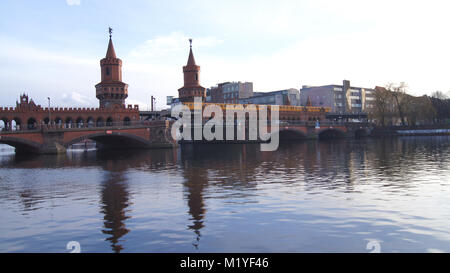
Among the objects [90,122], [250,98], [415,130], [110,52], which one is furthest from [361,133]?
[90,122]

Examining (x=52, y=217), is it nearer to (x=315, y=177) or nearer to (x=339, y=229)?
(x=339, y=229)

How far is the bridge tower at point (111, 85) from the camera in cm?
8075

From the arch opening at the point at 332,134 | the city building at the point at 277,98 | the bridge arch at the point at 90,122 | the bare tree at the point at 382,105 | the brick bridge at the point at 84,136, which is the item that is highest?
the city building at the point at 277,98

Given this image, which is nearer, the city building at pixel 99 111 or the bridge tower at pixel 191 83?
the city building at pixel 99 111

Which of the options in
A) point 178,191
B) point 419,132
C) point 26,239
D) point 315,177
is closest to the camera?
point 26,239

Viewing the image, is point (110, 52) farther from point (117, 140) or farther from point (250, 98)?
point (250, 98)

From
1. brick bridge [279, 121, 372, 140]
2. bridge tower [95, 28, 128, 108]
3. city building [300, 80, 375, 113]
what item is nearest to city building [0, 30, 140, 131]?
bridge tower [95, 28, 128, 108]

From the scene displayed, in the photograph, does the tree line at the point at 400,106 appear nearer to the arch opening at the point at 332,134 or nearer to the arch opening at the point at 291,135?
the arch opening at the point at 332,134

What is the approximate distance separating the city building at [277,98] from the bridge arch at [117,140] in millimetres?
85891

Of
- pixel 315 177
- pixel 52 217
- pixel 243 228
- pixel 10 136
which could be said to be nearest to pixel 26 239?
pixel 52 217

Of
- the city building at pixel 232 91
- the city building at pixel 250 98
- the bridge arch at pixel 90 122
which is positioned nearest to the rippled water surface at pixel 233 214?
the bridge arch at pixel 90 122

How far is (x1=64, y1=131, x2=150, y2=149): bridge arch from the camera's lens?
63031 mm
